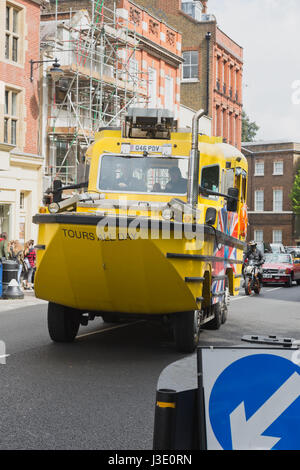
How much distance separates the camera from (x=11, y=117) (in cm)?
2780

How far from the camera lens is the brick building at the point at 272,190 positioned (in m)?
68.6

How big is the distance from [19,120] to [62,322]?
19.6m

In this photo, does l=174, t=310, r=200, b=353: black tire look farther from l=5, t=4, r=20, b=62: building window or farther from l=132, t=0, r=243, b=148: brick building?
l=132, t=0, r=243, b=148: brick building

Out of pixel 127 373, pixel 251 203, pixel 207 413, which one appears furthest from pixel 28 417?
pixel 251 203

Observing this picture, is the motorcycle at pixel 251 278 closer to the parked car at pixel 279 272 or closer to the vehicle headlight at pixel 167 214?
the parked car at pixel 279 272

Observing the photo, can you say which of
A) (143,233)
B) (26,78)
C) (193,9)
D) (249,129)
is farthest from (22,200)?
(249,129)

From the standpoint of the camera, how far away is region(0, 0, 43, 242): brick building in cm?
2712

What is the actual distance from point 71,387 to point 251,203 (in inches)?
2518

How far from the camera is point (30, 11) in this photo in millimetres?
29016

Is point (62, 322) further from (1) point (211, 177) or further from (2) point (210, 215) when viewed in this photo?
(1) point (211, 177)

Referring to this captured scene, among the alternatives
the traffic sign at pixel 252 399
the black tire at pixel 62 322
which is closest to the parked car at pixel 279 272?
the black tire at pixel 62 322

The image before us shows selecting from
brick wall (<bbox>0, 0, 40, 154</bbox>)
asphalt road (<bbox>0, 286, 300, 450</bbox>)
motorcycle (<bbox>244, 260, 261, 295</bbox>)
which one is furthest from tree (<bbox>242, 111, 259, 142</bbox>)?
asphalt road (<bbox>0, 286, 300, 450</bbox>)

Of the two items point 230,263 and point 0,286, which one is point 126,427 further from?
point 0,286

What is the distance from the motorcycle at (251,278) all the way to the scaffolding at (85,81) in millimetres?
9886
